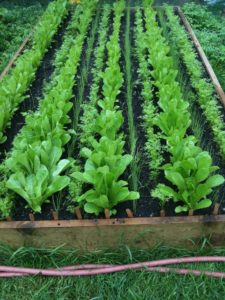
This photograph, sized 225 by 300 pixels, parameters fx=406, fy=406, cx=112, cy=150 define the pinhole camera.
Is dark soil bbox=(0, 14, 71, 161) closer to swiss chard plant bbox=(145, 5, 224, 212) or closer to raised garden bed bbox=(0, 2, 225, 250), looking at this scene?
raised garden bed bbox=(0, 2, 225, 250)

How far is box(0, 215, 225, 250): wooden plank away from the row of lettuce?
11 cm

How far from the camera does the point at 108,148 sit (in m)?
2.84

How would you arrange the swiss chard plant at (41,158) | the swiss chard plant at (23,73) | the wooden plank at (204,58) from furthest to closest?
the wooden plank at (204,58), the swiss chard plant at (23,73), the swiss chard plant at (41,158)

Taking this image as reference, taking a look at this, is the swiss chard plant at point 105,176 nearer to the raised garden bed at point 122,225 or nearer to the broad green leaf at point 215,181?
the raised garden bed at point 122,225

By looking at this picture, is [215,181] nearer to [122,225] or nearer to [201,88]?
[122,225]

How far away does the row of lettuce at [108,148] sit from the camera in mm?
2684

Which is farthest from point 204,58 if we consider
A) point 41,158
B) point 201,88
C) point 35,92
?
point 41,158

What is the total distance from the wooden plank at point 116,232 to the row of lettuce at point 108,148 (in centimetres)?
11

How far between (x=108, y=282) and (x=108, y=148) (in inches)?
35.1

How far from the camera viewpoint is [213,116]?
3.63 m

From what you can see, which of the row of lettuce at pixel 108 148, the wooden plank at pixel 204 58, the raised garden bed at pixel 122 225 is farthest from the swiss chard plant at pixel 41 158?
the wooden plank at pixel 204 58

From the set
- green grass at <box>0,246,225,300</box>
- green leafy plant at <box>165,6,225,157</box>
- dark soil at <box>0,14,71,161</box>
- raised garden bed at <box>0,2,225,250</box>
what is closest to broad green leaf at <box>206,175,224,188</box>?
raised garden bed at <box>0,2,225,250</box>

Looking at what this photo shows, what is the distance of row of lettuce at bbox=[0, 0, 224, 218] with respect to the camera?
8.80 feet

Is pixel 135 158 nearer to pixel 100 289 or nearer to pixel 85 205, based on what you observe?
pixel 85 205
